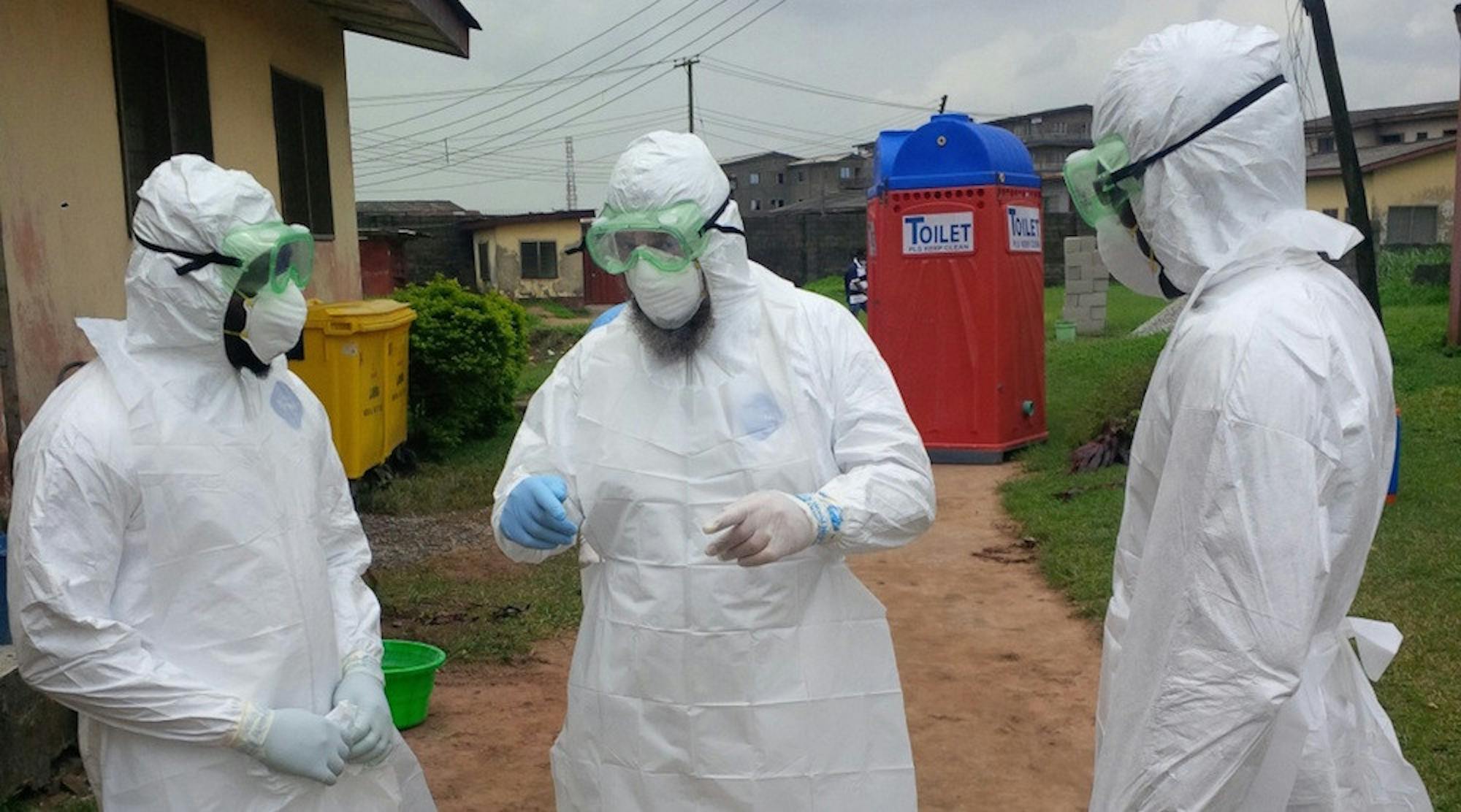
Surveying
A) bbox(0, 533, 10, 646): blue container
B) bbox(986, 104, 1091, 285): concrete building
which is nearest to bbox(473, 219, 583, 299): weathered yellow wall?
bbox(986, 104, 1091, 285): concrete building

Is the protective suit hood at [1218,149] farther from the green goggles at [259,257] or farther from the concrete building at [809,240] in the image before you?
the concrete building at [809,240]

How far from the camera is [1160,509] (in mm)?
1959

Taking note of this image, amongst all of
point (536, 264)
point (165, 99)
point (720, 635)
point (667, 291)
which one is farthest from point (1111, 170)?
point (536, 264)

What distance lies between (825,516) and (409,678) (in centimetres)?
255

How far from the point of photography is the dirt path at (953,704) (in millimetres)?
4234

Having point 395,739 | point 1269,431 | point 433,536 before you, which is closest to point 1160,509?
point 1269,431

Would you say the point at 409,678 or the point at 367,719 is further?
the point at 409,678

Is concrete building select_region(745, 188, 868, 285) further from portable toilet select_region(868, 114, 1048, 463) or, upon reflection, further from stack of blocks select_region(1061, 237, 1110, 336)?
portable toilet select_region(868, 114, 1048, 463)

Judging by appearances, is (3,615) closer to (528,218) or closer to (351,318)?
(351,318)

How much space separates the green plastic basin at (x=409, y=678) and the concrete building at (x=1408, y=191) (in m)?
26.1

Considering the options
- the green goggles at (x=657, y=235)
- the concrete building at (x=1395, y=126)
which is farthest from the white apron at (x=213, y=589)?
the concrete building at (x=1395, y=126)

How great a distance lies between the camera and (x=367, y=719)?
254cm

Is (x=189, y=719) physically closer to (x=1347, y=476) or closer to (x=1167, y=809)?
(x=1167, y=809)

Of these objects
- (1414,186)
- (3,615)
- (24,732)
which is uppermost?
(1414,186)
